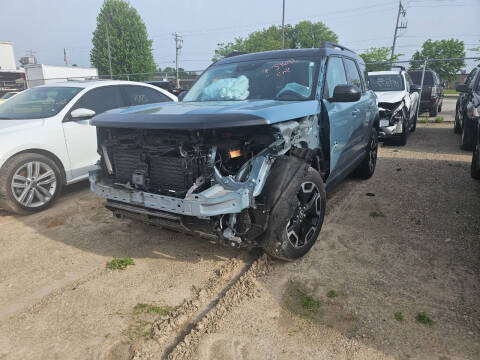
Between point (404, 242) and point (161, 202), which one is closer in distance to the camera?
point (161, 202)

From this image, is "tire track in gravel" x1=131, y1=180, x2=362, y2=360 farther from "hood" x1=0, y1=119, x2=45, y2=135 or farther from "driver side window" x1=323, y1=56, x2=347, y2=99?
"hood" x1=0, y1=119, x2=45, y2=135

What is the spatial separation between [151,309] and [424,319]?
2.04 meters

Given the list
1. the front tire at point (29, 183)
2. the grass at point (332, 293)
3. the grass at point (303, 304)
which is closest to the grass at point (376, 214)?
the grass at point (332, 293)

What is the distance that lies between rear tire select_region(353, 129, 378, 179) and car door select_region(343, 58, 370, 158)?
42 centimetres

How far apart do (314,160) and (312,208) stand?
0.54m

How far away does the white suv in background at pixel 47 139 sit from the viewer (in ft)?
14.4

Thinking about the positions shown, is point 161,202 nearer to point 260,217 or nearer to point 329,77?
point 260,217

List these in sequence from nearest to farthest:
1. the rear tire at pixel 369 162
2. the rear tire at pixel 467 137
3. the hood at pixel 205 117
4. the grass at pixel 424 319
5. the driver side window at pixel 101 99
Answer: the grass at pixel 424 319
the hood at pixel 205 117
the driver side window at pixel 101 99
the rear tire at pixel 369 162
the rear tire at pixel 467 137

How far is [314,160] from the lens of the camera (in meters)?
3.62

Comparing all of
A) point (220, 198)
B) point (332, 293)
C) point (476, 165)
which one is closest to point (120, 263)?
point (220, 198)

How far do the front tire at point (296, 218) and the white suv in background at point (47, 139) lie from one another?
339 centimetres

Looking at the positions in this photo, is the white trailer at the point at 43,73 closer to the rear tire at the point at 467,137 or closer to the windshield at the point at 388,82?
the windshield at the point at 388,82

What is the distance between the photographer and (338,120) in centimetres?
395

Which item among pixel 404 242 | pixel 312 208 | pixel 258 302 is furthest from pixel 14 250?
pixel 404 242
